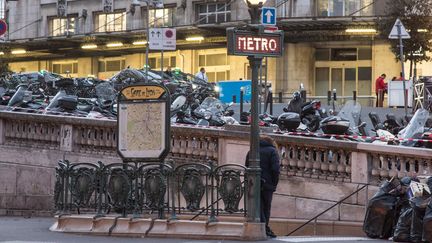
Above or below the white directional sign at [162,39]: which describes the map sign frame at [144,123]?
below

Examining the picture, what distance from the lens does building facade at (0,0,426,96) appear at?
4938 cm

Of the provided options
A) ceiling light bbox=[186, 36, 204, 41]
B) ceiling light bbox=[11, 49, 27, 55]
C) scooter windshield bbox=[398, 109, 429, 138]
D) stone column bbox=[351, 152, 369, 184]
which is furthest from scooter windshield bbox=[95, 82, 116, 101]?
ceiling light bbox=[11, 49, 27, 55]

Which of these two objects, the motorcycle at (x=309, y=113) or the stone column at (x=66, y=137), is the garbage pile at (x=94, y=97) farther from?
the motorcycle at (x=309, y=113)

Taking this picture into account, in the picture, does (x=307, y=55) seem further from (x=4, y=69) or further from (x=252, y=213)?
(x=252, y=213)

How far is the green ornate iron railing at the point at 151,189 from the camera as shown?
14883 millimetres

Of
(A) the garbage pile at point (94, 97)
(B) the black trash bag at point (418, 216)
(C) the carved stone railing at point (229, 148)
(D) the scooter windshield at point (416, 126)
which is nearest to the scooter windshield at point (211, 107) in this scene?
(A) the garbage pile at point (94, 97)

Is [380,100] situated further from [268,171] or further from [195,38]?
[268,171]

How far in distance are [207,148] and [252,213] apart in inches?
215

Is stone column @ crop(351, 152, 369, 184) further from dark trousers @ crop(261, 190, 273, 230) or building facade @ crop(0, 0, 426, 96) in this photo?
building facade @ crop(0, 0, 426, 96)

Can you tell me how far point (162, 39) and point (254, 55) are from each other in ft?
43.6

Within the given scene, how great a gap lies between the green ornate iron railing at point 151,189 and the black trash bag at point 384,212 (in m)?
1.88

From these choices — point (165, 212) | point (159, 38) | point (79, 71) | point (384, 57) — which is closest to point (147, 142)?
point (165, 212)

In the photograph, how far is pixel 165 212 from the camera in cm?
1567

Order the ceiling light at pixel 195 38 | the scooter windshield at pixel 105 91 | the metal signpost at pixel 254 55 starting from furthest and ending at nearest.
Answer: the ceiling light at pixel 195 38 < the scooter windshield at pixel 105 91 < the metal signpost at pixel 254 55
